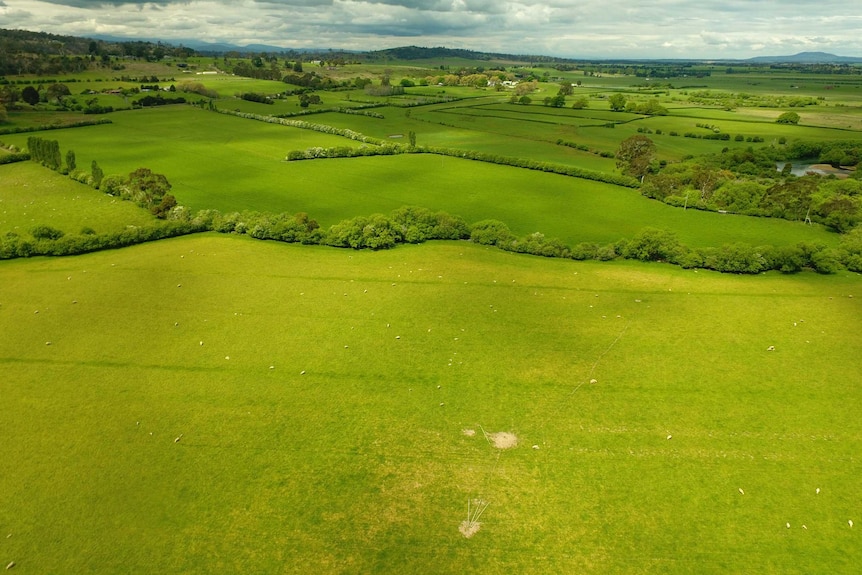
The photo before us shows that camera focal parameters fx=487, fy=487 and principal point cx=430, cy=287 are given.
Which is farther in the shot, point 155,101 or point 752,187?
point 155,101

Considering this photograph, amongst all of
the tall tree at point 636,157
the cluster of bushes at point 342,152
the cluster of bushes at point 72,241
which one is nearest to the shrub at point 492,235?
the cluster of bushes at point 72,241

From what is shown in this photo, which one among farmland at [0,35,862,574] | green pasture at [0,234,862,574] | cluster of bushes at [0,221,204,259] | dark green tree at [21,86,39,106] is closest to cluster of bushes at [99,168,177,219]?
farmland at [0,35,862,574]

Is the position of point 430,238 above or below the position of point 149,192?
below

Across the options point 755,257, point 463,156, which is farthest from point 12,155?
point 755,257

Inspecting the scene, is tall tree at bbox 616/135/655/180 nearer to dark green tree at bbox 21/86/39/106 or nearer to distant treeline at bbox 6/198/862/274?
distant treeline at bbox 6/198/862/274

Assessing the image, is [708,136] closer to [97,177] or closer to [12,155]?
[97,177]

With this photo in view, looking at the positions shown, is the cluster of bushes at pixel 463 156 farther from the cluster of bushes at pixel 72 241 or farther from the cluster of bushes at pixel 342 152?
the cluster of bushes at pixel 72 241

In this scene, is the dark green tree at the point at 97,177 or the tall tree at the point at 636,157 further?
the tall tree at the point at 636,157
